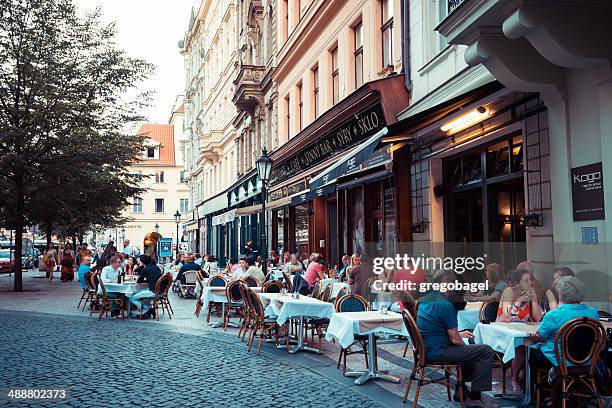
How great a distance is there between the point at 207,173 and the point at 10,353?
42180 millimetres

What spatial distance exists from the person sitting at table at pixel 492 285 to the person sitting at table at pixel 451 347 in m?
2.03

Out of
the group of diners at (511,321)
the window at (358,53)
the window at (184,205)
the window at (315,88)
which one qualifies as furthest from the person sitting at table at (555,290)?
the window at (184,205)

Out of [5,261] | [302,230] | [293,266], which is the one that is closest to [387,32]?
[293,266]

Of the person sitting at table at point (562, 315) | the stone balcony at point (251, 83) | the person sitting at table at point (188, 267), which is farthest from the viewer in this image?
the stone balcony at point (251, 83)

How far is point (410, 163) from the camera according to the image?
1508 cm

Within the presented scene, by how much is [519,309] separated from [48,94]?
19.5 meters

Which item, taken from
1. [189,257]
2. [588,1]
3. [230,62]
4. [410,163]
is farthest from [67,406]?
[230,62]

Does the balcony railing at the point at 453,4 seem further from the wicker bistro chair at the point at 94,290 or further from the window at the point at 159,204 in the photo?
the window at the point at 159,204

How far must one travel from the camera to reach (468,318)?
28.2ft

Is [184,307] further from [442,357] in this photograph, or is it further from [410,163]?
[442,357]

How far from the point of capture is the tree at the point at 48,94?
22.3 metres

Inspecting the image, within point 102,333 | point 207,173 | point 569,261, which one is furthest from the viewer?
point 207,173

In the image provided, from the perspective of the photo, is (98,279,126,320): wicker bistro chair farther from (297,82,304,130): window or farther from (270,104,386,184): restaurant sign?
(297,82,304,130): window

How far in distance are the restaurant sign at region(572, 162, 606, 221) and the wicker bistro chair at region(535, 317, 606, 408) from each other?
121 inches
